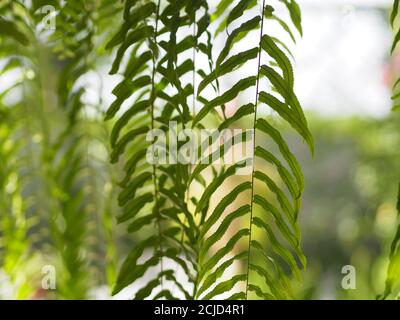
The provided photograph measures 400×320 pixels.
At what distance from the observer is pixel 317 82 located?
3.57m

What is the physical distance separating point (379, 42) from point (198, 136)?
8.62 ft

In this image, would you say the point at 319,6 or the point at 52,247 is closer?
the point at 52,247

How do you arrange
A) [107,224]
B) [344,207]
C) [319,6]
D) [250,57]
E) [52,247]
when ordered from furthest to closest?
[344,207] < [319,6] < [52,247] < [107,224] < [250,57]

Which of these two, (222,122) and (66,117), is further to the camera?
(66,117)

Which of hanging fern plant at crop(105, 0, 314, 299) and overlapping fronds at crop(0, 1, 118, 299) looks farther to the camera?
overlapping fronds at crop(0, 1, 118, 299)

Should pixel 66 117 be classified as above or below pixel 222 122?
above

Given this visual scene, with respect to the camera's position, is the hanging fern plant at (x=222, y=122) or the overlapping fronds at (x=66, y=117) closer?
the hanging fern plant at (x=222, y=122)

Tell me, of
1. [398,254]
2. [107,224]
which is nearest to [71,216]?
[107,224]

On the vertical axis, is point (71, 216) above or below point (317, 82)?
below

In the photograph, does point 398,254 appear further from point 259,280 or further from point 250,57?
point 259,280
